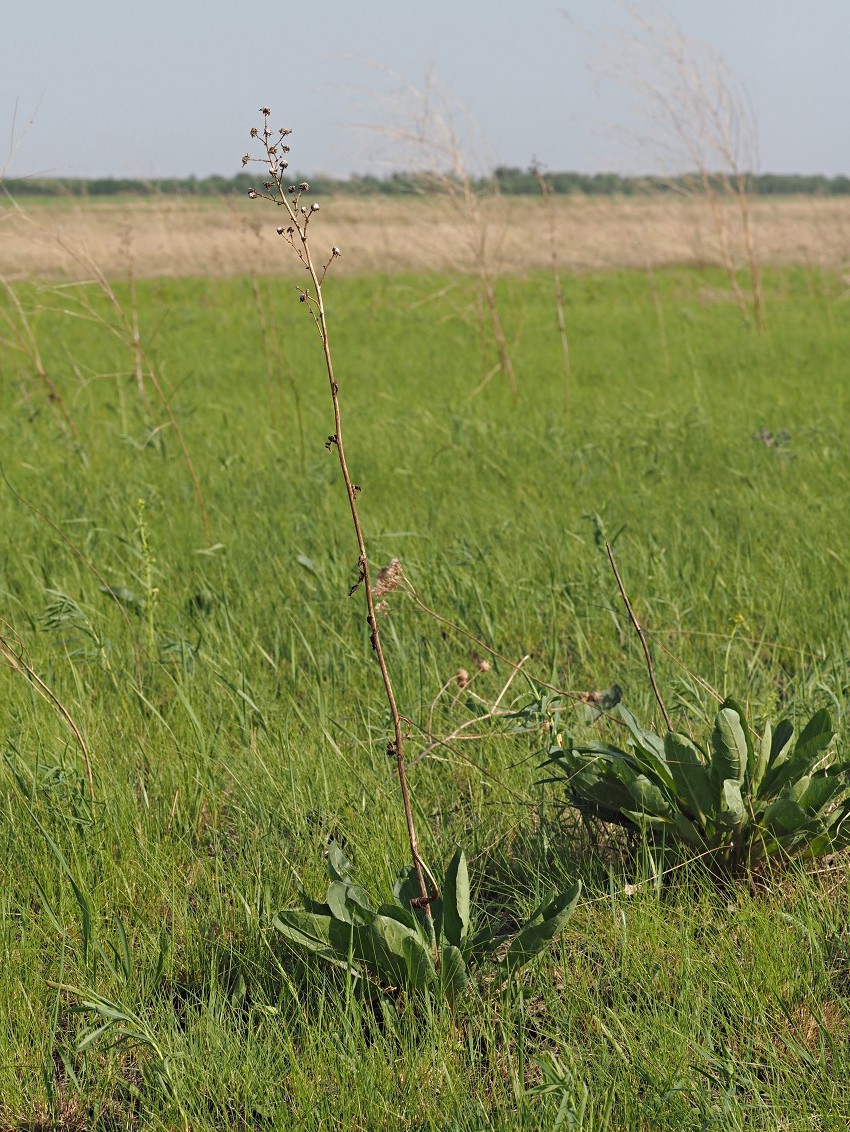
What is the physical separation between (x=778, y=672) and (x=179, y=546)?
2099 millimetres

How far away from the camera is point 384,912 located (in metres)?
1.57

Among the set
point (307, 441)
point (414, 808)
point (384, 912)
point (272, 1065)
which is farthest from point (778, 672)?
point (307, 441)

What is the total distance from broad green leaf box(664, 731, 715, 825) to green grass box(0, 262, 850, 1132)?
122mm

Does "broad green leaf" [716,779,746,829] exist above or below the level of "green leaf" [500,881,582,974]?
above

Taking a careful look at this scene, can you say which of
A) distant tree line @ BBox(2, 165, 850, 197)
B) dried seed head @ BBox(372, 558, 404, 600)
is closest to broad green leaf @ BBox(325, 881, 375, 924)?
dried seed head @ BBox(372, 558, 404, 600)

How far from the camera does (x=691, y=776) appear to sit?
1779mm

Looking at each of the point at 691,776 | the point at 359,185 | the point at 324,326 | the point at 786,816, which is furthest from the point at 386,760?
the point at 359,185

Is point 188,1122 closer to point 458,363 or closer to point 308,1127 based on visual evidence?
point 308,1127

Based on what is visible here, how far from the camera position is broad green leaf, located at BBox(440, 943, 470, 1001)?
1508mm

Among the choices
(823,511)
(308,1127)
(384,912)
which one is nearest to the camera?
(308,1127)

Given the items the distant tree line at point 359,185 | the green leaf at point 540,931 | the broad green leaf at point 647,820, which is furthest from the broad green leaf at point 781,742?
the distant tree line at point 359,185

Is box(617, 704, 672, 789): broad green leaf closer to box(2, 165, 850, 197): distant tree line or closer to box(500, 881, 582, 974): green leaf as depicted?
box(500, 881, 582, 974): green leaf

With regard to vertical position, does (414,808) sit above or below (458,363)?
below

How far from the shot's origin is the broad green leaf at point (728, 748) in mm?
1710
